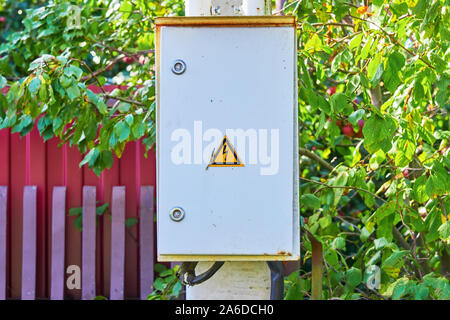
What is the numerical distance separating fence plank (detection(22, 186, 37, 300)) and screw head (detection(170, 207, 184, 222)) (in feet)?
8.08

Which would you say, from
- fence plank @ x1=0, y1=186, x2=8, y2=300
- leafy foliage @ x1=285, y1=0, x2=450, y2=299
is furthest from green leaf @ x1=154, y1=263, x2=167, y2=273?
leafy foliage @ x1=285, y1=0, x2=450, y2=299

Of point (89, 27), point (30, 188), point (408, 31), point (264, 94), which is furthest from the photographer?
point (30, 188)

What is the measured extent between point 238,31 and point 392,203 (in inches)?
40.9

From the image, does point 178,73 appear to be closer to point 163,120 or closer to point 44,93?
point 163,120

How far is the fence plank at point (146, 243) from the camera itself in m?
3.88

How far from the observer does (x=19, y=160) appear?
13.0ft

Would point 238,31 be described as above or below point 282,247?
above

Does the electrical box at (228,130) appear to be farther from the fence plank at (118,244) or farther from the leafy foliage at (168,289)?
the fence plank at (118,244)

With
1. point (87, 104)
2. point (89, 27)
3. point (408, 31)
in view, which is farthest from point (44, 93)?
point (408, 31)

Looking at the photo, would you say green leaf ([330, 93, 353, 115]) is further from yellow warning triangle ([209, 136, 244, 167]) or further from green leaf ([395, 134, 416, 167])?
yellow warning triangle ([209, 136, 244, 167])

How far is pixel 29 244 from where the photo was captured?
3.89 m

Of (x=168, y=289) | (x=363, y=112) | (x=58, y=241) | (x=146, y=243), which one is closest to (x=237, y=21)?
(x=363, y=112)

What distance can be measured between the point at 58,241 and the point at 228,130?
8.33 ft

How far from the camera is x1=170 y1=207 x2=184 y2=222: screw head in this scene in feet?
5.37
